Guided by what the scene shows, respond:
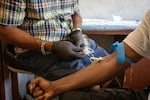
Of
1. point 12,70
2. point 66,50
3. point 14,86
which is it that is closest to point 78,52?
point 66,50

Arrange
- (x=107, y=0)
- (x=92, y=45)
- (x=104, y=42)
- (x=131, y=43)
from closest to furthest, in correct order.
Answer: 1. (x=131, y=43)
2. (x=92, y=45)
3. (x=107, y=0)
4. (x=104, y=42)

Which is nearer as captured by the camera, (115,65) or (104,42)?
(115,65)

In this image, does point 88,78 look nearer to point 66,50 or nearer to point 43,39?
point 66,50

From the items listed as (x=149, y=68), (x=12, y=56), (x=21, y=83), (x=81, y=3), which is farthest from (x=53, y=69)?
(x=81, y=3)

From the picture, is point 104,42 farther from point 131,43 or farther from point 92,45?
point 131,43

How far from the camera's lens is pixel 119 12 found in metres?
2.12

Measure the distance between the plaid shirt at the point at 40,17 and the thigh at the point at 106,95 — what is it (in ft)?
1.56

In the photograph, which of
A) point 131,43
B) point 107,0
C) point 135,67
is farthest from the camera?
point 107,0

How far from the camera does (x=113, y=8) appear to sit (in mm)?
2107

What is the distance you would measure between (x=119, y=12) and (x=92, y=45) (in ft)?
2.41

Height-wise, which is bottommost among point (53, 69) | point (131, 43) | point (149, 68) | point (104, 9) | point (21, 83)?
point (21, 83)

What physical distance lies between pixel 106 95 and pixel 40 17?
1.85 ft

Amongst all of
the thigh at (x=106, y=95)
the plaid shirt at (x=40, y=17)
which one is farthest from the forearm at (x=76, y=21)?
the thigh at (x=106, y=95)

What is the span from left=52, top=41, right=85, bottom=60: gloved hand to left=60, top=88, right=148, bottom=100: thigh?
0.31 meters
